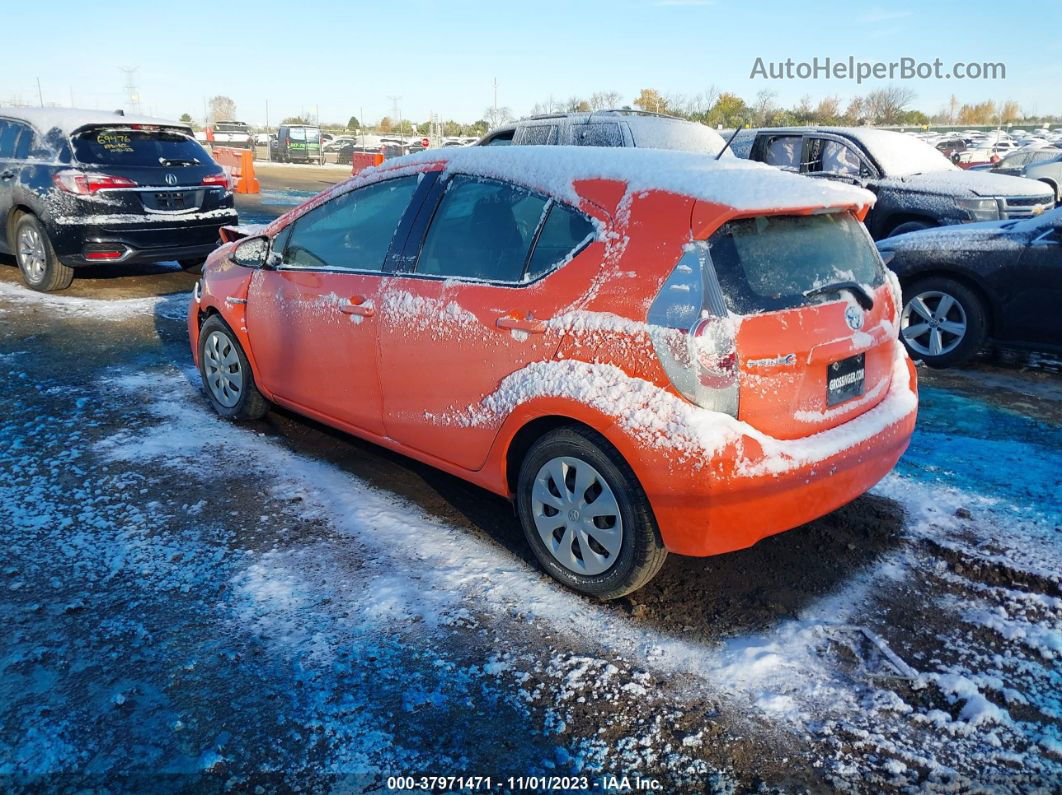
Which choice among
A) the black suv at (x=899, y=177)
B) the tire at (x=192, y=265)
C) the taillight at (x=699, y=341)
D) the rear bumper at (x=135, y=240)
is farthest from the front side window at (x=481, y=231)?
the tire at (x=192, y=265)

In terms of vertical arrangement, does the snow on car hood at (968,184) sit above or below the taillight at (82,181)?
below

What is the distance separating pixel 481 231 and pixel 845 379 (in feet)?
5.34

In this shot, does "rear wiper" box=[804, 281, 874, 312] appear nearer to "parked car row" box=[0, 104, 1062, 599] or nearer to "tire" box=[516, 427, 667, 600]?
"parked car row" box=[0, 104, 1062, 599]

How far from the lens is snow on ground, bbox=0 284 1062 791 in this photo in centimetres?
234

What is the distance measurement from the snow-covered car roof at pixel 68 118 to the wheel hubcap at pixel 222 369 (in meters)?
4.37

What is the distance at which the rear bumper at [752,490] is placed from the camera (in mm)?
2703

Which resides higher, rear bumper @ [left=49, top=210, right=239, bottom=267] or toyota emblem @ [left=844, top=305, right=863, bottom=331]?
rear bumper @ [left=49, top=210, right=239, bottom=267]

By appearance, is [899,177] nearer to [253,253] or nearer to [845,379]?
[845,379]

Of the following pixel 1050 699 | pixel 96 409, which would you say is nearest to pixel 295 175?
pixel 96 409

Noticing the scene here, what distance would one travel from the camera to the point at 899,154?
9875 millimetres

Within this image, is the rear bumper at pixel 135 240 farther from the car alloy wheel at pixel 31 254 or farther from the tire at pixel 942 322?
the tire at pixel 942 322

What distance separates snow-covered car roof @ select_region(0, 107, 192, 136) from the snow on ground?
514 centimetres

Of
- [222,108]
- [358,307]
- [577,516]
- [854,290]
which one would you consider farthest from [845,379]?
[222,108]

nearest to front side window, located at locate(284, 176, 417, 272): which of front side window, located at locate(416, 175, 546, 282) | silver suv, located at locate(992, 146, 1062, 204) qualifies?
front side window, located at locate(416, 175, 546, 282)
